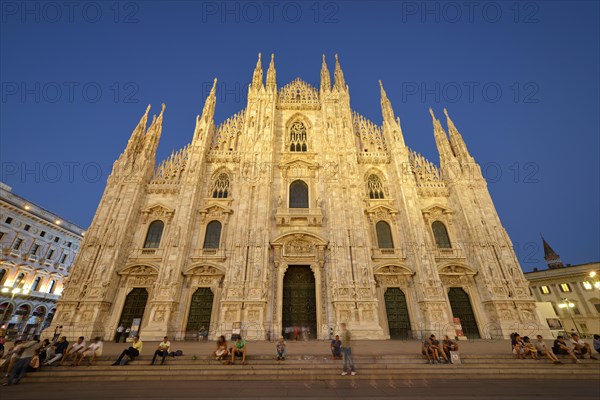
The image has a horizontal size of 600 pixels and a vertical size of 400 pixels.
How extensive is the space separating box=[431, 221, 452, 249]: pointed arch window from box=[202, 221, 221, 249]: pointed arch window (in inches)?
663

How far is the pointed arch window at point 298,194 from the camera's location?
2119 cm

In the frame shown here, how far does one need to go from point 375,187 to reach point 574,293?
113ft

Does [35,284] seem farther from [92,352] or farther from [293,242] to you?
[293,242]

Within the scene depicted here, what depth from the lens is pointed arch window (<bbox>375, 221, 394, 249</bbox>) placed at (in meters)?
19.7

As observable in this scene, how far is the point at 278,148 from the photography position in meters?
23.5

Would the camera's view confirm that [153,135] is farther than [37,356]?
Yes

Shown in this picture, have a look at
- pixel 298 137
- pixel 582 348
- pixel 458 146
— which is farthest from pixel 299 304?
pixel 458 146

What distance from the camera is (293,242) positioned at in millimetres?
19000

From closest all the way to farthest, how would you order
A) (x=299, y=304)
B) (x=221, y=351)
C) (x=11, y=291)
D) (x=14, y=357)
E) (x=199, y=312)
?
(x=14, y=357) → (x=221, y=351) → (x=199, y=312) → (x=299, y=304) → (x=11, y=291)

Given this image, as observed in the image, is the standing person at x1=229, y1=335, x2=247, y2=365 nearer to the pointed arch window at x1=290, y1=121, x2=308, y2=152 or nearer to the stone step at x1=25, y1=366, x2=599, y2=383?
the stone step at x1=25, y1=366, x2=599, y2=383

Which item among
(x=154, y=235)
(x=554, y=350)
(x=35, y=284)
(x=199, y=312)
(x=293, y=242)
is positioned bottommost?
(x=554, y=350)

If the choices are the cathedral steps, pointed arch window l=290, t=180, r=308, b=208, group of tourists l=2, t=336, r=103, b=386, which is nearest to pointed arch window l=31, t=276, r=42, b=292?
group of tourists l=2, t=336, r=103, b=386

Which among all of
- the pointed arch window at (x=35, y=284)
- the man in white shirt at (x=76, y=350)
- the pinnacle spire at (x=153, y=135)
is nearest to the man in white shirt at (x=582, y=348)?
the man in white shirt at (x=76, y=350)

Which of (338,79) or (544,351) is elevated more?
(338,79)
